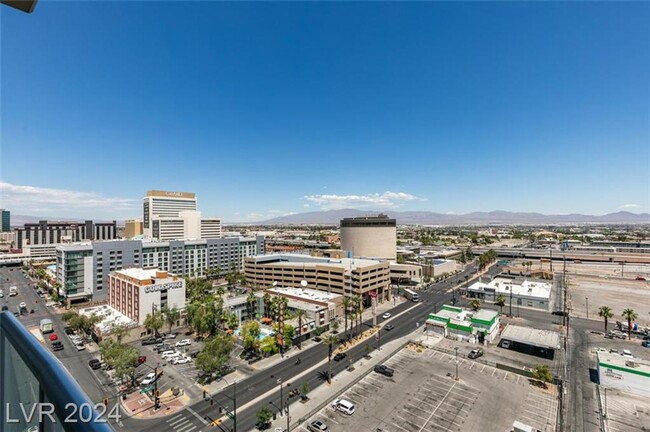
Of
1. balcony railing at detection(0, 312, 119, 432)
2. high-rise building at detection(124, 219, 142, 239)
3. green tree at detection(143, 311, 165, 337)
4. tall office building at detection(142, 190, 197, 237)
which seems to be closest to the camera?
balcony railing at detection(0, 312, 119, 432)

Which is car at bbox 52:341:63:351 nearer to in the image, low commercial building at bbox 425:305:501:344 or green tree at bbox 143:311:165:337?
green tree at bbox 143:311:165:337

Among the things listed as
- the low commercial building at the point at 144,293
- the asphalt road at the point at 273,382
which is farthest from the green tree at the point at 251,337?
the low commercial building at the point at 144,293

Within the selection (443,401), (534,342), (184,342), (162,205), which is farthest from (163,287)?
(162,205)

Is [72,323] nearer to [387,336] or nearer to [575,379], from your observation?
[387,336]

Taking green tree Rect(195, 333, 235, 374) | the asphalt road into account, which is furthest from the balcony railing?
green tree Rect(195, 333, 235, 374)

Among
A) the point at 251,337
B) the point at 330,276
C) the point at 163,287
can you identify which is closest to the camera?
the point at 251,337

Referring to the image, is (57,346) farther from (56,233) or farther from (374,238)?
(56,233)

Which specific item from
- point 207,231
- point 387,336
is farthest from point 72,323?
point 207,231
